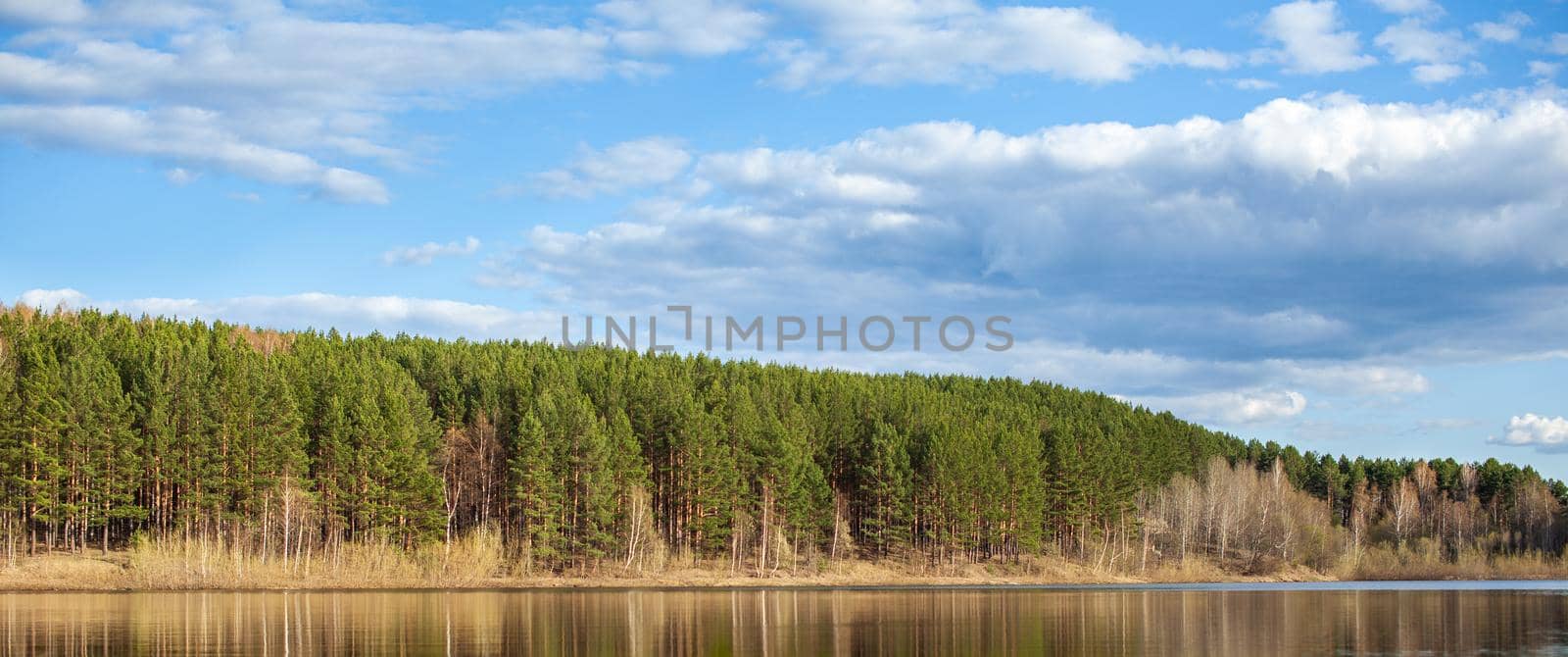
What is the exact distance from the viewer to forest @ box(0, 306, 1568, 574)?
310 feet

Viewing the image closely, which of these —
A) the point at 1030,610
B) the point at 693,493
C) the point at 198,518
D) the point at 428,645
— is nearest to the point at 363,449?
the point at 198,518

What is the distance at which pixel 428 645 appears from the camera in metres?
42.2

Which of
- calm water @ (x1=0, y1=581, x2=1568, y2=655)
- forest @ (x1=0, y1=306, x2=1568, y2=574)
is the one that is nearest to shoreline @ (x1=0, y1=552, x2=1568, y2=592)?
forest @ (x1=0, y1=306, x2=1568, y2=574)

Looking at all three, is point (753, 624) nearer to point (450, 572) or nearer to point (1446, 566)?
point (450, 572)

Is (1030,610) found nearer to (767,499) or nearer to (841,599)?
(841,599)

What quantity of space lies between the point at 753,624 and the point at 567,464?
54.0m

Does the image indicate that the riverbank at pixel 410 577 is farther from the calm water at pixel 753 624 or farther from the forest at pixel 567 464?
the calm water at pixel 753 624

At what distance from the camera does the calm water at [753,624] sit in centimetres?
4250

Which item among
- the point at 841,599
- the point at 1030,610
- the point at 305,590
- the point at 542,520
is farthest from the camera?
the point at 542,520

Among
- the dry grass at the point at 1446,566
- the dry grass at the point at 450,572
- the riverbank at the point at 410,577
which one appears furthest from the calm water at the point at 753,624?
the dry grass at the point at 1446,566

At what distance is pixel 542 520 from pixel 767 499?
18612mm

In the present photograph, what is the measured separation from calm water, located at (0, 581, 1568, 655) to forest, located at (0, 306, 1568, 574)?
50.7 ft

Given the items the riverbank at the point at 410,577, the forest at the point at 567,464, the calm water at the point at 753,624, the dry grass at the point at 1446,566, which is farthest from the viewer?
the dry grass at the point at 1446,566

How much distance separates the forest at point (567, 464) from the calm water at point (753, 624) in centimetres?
1546
